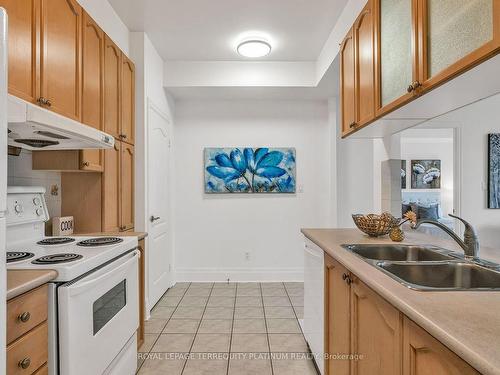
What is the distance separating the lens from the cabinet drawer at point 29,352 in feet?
3.20

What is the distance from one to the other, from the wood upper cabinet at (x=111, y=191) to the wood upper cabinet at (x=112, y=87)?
0.16 metres

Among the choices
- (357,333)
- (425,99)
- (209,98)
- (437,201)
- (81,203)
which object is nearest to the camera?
(357,333)

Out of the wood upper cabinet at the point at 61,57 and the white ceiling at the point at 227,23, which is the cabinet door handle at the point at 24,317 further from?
the white ceiling at the point at 227,23

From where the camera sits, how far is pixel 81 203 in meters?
2.27

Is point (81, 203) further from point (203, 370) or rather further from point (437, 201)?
point (437, 201)

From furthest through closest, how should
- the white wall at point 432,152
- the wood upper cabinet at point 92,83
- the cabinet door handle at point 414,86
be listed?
the white wall at point 432,152 → the wood upper cabinet at point 92,83 → the cabinet door handle at point 414,86

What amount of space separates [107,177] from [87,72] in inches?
28.9

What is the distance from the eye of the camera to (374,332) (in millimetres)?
1098

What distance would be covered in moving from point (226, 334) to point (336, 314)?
1245mm

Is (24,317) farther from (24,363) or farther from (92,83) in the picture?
(92,83)

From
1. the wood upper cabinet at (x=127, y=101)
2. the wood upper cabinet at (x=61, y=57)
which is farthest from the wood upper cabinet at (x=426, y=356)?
the wood upper cabinet at (x=127, y=101)

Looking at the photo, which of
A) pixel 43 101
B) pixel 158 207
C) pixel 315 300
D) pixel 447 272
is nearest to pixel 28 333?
pixel 43 101

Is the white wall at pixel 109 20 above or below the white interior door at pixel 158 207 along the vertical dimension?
above

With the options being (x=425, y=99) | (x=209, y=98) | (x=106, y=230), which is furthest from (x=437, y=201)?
(x=106, y=230)
